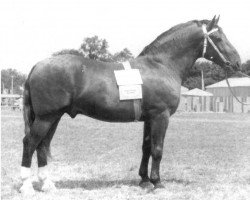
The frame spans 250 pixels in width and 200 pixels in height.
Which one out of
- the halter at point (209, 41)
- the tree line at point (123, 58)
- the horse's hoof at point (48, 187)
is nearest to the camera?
the horse's hoof at point (48, 187)

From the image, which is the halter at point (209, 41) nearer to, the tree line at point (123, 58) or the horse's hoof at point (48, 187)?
the horse's hoof at point (48, 187)

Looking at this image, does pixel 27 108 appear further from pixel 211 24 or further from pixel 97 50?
pixel 97 50

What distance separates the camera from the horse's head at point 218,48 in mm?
6734

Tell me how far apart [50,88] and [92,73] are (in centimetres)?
70

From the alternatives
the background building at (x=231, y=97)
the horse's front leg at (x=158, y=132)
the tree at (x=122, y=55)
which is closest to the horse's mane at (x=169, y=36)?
the horse's front leg at (x=158, y=132)

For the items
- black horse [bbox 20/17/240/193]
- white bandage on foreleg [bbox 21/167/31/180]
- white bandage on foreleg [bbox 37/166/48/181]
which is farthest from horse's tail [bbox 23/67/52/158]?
white bandage on foreleg [bbox 37/166/48/181]

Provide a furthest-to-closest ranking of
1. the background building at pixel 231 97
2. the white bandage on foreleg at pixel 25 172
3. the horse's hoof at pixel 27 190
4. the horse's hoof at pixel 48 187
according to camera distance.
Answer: the background building at pixel 231 97 < the horse's hoof at pixel 48 187 < the white bandage on foreleg at pixel 25 172 < the horse's hoof at pixel 27 190

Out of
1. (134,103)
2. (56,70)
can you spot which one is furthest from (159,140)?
(56,70)

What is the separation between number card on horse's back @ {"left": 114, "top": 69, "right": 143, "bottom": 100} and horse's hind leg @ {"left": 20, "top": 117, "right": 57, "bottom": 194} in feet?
4.02

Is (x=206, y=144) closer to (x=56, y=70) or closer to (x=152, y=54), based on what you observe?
(x=152, y=54)

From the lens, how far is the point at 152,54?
6.78 meters

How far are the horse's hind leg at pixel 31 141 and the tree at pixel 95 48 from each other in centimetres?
6970

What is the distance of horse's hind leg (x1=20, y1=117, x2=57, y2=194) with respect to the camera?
20.1 ft

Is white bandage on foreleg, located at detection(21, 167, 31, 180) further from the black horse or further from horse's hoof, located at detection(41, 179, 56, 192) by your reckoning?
horse's hoof, located at detection(41, 179, 56, 192)
